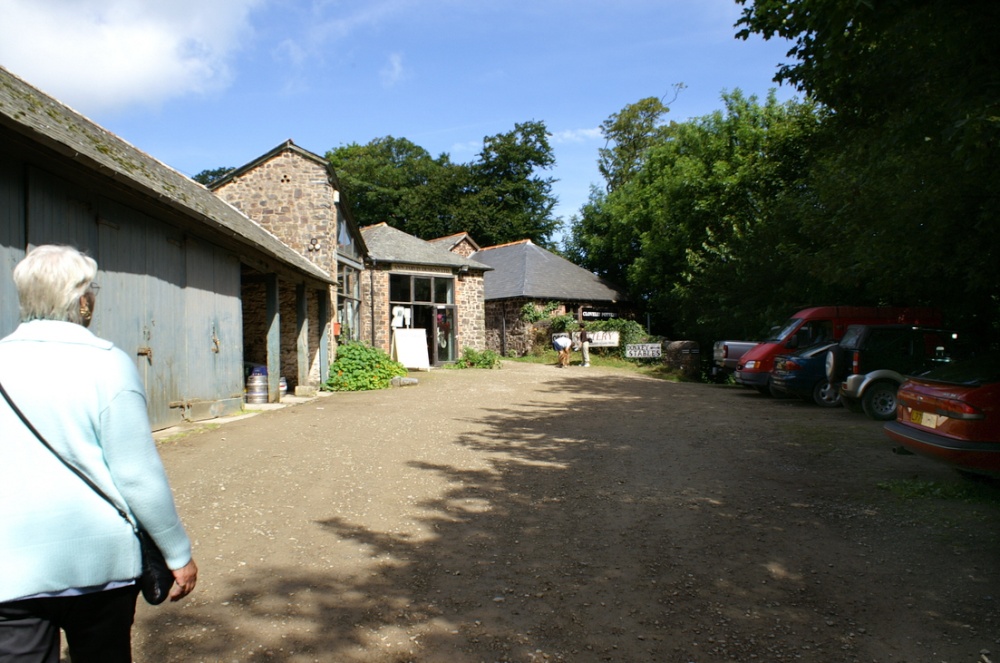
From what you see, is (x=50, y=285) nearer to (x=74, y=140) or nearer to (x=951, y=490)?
(x=74, y=140)

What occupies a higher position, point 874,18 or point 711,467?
point 874,18

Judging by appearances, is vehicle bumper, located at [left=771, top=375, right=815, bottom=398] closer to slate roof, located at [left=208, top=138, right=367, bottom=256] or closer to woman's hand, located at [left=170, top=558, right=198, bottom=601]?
slate roof, located at [left=208, top=138, right=367, bottom=256]

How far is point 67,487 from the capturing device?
1991 mm

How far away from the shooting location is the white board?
2345 centimetres

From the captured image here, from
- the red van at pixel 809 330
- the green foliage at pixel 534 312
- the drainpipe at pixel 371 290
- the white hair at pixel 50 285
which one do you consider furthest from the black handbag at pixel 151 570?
the green foliage at pixel 534 312

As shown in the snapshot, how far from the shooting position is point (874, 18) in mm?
5762

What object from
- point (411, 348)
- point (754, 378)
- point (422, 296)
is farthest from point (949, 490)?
point (422, 296)

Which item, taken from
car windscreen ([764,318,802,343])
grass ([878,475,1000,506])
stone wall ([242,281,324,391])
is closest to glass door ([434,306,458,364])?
stone wall ([242,281,324,391])

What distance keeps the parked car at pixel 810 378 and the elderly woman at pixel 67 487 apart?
1366cm

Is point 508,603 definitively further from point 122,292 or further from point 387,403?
point 387,403

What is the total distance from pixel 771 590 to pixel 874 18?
4.75m

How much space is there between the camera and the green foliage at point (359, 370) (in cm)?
1739

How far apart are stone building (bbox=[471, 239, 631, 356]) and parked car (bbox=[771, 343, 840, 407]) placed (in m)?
16.8

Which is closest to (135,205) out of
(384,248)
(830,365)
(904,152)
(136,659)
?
(136,659)
